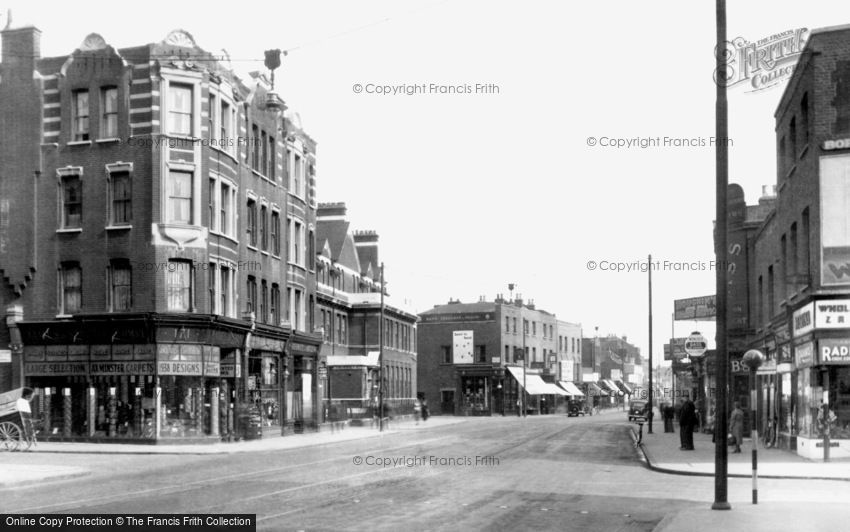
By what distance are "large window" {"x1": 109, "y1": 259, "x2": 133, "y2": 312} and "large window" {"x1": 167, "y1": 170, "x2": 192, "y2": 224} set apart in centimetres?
257

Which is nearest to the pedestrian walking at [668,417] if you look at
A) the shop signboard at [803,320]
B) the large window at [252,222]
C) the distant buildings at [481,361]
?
the shop signboard at [803,320]

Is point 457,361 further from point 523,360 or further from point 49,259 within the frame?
point 49,259

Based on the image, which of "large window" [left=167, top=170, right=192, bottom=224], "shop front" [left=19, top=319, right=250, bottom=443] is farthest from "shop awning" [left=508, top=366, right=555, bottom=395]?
"large window" [left=167, top=170, right=192, bottom=224]

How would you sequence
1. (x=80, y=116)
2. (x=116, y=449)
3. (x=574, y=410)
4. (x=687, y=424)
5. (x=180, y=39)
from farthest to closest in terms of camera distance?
(x=574, y=410)
(x=80, y=116)
(x=180, y=39)
(x=116, y=449)
(x=687, y=424)

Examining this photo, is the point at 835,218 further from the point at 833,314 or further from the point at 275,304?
the point at 275,304

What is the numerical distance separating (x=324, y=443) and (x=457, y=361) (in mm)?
48716

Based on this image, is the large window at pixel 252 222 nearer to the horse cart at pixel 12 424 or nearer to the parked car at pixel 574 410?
the horse cart at pixel 12 424

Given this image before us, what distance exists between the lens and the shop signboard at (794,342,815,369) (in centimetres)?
2766

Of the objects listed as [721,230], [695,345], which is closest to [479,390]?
[695,345]

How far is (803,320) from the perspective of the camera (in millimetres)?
28781

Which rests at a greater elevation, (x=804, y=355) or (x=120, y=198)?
(x=120, y=198)

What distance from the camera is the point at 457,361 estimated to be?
87250 mm

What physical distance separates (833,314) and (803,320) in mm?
1866

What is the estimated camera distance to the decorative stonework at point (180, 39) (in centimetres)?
3806
